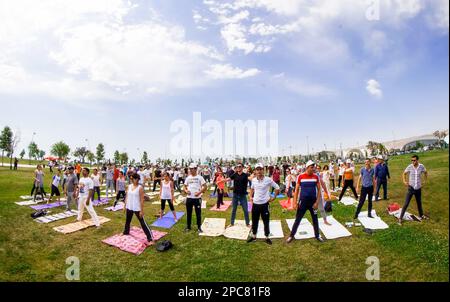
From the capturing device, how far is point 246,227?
1017 cm

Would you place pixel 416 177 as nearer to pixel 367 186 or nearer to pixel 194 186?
pixel 367 186

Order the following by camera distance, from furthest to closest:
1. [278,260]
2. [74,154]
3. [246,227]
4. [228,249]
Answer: [74,154]
[246,227]
[228,249]
[278,260]

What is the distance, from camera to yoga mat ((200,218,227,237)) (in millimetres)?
9570

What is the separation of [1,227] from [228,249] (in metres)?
9.17

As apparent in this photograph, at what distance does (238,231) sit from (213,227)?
1.21 metres

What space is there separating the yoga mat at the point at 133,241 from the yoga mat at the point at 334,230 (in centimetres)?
609

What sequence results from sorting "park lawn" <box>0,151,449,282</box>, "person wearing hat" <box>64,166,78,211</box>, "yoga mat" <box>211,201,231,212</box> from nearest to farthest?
"park lawn" <box>0,151,449,282</box>, "person wearing hat" <box>64,166,78,211</box>, "yoga mat" <box>211,201,231,212</box>

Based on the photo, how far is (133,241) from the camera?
28.2 feet

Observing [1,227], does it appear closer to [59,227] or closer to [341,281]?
[59,227]

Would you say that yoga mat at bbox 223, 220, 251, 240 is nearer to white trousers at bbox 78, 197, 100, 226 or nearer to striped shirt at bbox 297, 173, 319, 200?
striped shirt at bbox 297, 173, 319, 200

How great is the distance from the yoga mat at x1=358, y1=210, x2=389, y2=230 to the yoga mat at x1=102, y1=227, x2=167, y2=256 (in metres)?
7.84

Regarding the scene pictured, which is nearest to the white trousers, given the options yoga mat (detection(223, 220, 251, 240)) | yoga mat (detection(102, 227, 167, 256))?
yoga mat (detection(102, 227, 167, 256))
